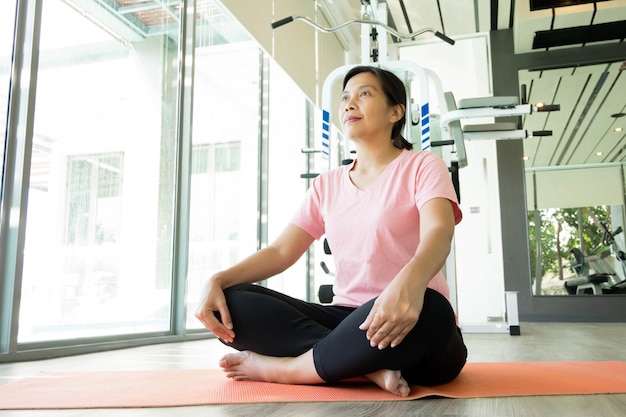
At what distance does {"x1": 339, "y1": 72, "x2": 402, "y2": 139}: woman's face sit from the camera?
4.47ft

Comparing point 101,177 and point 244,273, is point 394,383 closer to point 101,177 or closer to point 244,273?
point 244,273

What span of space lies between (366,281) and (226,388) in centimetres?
38

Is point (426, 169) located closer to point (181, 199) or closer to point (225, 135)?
point (181, 199)

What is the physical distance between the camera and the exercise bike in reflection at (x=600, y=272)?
4.47m

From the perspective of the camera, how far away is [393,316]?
3.06 feet

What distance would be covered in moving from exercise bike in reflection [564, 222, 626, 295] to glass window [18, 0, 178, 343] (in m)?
3.31

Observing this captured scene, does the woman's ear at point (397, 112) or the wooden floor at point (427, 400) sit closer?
the wooden floor at point (427, 400)

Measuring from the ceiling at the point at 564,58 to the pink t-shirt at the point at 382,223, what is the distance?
3727 millimetres

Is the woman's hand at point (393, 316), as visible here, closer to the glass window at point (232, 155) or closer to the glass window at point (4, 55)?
the glass window at point (4, 55)

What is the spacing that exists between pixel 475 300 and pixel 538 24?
2.37 meters

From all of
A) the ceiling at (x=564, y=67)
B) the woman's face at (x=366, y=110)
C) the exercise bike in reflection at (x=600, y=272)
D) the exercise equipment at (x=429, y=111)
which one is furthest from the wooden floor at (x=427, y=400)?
the ceiling at (x=564, y=67)

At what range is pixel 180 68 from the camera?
9.85ft

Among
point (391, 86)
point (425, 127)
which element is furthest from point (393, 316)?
point (425, 127)

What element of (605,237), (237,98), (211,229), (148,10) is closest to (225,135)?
(237,98)
